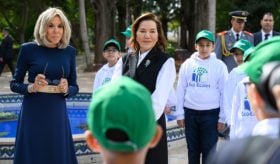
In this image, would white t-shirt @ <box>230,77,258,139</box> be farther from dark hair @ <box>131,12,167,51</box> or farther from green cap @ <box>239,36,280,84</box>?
green cap @ <box>239,36,280,84</box>

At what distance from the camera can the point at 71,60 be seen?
4.62m

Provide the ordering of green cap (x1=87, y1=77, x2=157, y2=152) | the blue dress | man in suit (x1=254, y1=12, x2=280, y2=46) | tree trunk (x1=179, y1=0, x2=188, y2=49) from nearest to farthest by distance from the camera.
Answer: green cap (x1=87, y1=77, x2=157, y2=152), the blue dress, man in suit (x1=254, y1=12, x2=280, y2=46), tree trunk (x1=179, y1=0, x2=188, y2=49)

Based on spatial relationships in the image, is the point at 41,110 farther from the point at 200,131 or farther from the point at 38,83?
the point at 200,131

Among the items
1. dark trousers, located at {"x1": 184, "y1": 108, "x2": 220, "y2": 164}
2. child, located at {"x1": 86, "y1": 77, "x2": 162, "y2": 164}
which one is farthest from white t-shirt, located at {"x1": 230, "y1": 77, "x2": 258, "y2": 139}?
child, located at {"x1": 86, "y1": 77, "x2": 162, "y2": 164}

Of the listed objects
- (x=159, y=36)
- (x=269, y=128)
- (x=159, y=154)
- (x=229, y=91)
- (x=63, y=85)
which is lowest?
(x=159, y=154)

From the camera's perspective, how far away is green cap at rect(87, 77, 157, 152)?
5.46 feet

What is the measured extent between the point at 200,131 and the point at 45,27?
206 cm

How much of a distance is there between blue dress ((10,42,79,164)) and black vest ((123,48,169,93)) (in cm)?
73

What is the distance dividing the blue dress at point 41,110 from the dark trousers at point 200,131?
4.88 ft

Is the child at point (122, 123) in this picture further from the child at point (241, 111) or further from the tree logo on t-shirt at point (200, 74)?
the tree logo on t-shirt at point (200, 74)

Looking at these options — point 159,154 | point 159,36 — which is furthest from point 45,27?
point 159,154

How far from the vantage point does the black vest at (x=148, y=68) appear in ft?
13.1

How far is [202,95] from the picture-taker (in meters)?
5.45

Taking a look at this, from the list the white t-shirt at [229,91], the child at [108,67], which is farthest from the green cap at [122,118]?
the child at [108,67]
